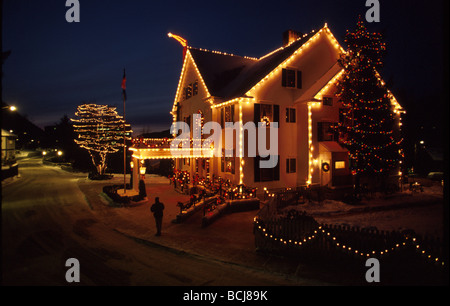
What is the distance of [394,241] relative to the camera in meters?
7.80

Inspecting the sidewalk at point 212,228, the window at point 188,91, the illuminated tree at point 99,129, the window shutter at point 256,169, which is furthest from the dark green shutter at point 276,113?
the illuminated tree at point 99,129

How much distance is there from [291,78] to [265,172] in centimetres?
765

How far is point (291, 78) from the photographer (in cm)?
2075

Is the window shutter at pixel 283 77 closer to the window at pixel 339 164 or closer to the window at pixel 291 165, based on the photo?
the window at pixel 291 165

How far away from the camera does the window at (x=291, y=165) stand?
2045 centimetres

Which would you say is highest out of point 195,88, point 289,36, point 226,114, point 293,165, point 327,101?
point 289,36

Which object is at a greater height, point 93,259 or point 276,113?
point 276,113

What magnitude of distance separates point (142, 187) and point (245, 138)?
7952 millimetres

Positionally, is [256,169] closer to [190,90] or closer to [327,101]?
[327,101]

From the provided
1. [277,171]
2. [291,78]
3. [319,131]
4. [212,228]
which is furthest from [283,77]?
[212,228]

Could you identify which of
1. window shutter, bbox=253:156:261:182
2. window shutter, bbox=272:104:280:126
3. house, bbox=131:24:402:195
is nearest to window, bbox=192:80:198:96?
house, bbox=131:24:402:195
